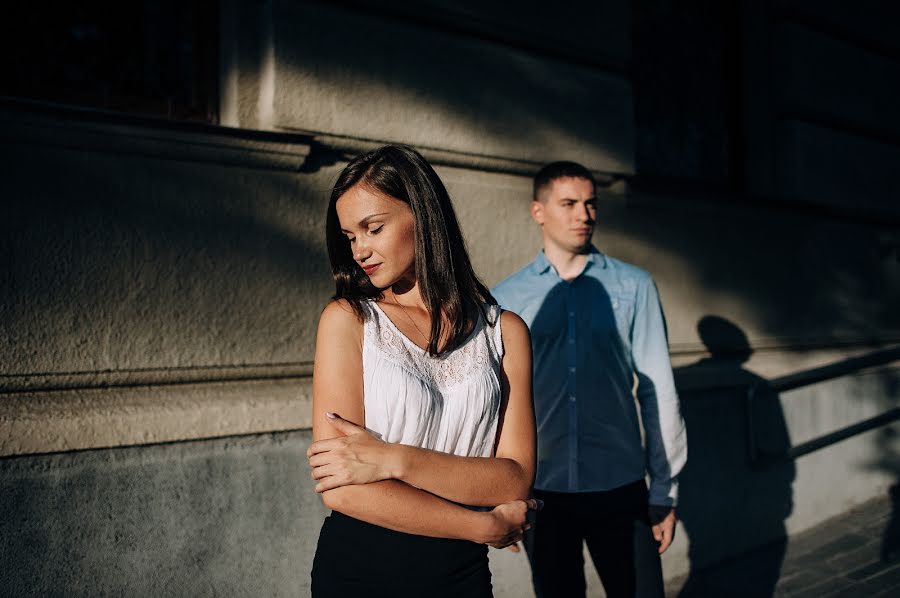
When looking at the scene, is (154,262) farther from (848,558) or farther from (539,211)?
(848,558)

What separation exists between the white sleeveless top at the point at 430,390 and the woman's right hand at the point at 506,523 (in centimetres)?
15

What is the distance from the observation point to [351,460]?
1553 millimetres

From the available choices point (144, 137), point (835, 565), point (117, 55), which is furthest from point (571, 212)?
point (835, 565)

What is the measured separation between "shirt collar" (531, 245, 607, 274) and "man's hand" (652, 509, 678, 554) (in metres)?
0.96

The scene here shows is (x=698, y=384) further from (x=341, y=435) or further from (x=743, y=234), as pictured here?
(x=341, y=435)

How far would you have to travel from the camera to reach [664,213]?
15.5 ft

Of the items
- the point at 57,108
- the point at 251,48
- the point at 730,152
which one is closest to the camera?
the point at 57,108

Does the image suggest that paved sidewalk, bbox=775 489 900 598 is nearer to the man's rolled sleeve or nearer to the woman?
the man's rolled sleeve

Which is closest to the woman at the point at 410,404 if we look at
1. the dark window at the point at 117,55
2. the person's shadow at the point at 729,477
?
the dark window at the point at 117,55

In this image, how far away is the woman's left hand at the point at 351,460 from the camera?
1.55 metres

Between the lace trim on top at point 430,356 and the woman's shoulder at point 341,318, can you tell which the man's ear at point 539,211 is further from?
the woman's shoulder at point 341,318

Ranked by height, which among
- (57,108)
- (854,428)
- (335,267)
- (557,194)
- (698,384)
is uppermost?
(57,108)

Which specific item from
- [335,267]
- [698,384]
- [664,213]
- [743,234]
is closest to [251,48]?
[335,267]

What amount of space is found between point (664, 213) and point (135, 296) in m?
3.17
